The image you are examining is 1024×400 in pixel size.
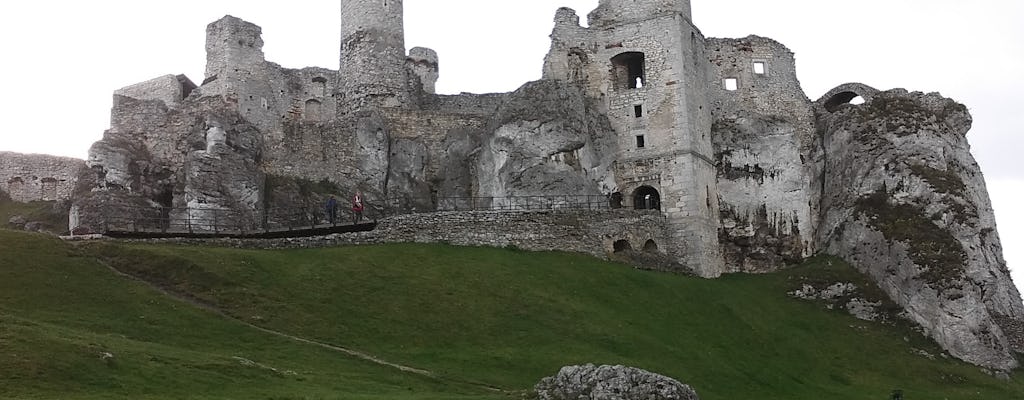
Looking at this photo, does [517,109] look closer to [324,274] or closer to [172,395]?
[324,274]

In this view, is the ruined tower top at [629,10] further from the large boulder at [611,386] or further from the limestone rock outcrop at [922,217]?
the large boulder at [611,386]

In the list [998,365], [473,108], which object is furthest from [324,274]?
[998,365]

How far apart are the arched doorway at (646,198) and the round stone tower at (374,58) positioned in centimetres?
1522

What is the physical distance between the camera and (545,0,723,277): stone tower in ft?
206

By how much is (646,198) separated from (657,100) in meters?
5.87

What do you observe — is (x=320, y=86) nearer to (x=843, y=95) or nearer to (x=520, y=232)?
(x=520, y=232)

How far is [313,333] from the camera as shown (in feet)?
130

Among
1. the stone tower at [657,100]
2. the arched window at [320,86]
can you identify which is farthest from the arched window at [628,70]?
the arched window at [320,86]

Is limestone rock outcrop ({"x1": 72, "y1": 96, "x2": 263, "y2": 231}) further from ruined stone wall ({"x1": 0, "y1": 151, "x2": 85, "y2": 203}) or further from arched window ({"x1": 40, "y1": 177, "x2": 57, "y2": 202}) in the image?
arched window ({"x1": 40, "y1": 177, "x2": 57, "y2": 202})

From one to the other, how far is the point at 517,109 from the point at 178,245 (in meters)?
23.0

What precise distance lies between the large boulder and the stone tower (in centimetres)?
2793

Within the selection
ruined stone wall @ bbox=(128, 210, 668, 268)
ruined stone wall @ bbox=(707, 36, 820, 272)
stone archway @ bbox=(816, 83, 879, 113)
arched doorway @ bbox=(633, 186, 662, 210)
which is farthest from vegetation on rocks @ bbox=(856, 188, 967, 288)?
ruined stone wall @ bbox=(128, 210, 668, 268)

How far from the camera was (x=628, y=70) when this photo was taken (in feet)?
225

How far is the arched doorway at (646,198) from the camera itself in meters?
64.6
